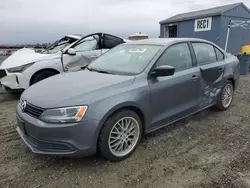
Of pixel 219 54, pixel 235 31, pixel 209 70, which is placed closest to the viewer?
pixel 209 70

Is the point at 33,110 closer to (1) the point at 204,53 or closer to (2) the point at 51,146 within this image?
(2) the point at 51,146

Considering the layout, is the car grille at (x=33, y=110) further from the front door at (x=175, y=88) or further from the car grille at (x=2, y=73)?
the car grille at (x=2, y=73)

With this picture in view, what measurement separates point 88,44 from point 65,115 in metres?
4.00

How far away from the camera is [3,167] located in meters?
2.70

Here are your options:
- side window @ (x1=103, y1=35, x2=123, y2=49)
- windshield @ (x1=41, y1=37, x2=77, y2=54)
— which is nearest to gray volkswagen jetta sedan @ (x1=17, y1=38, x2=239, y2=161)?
side window @ (x1=103, y1=35, x2=123, y2=49)

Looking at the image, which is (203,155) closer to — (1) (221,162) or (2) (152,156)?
(1) (221,162)

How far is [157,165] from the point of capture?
107 inches

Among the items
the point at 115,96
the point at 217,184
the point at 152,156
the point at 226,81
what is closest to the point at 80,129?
the point at 115,96

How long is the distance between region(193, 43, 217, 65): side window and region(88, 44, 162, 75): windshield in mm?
854

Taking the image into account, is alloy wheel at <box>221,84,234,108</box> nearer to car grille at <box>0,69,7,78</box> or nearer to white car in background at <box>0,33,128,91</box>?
white car in background at <box>0,33,128,91</box>

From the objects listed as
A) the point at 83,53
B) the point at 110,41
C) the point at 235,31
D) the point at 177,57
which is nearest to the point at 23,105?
the point at 177,57

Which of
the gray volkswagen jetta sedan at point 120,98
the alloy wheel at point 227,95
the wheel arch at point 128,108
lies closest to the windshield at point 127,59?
the gray volkswagen jetta sedan at point 120,98

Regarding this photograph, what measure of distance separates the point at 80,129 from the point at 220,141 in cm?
210

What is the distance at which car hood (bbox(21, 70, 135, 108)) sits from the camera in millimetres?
2469
